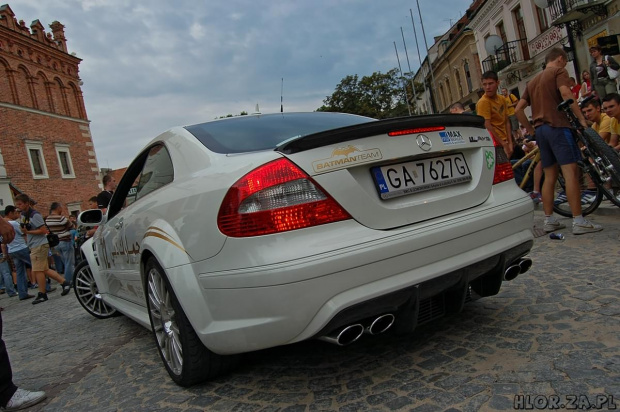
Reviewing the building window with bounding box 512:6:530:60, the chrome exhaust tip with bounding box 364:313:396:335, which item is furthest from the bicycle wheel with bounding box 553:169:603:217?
the building window with bounding box 512:6:530:60

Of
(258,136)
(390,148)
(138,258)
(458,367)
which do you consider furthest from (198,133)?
(458,367)

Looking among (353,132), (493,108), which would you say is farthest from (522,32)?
(353,132)

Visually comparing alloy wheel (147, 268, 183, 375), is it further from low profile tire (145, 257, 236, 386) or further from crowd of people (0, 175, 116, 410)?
crowd of people (0, 175, 116, 410)

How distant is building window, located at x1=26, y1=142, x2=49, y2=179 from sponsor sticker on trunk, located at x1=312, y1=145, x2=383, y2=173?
29.4 m

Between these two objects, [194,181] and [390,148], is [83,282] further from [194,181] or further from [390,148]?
[390,148]

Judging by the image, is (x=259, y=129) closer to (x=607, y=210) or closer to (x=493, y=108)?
(x=493, y=108)

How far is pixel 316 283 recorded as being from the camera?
2.01 m

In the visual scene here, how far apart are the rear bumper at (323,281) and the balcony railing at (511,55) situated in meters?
26.9

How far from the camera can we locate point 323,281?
202 centimetres

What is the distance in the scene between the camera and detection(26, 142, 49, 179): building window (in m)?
27.5

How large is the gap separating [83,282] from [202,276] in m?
3.90

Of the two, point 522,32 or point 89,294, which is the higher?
point 522,32

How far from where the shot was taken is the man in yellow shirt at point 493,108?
20.5 ft

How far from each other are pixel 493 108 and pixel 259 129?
4370 millimetres
